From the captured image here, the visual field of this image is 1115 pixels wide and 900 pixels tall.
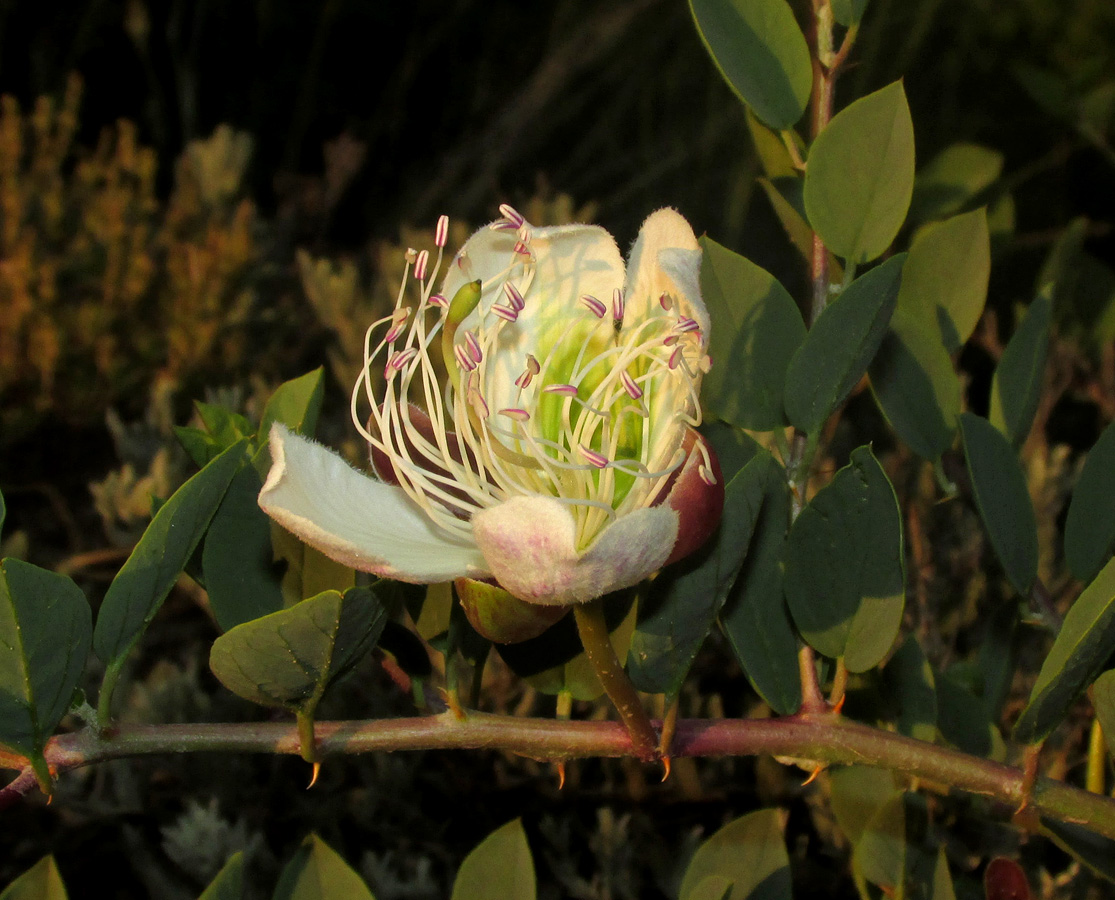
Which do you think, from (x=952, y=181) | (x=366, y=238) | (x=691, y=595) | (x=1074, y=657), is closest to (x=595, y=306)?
(x=691, y=595)

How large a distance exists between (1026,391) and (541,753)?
35 cm

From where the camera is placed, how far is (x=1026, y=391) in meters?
0.61

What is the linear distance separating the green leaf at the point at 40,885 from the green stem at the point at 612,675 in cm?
26

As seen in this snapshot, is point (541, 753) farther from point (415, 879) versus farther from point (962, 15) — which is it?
point (962, 15)

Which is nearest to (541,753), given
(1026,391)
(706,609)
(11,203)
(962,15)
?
(706,609)

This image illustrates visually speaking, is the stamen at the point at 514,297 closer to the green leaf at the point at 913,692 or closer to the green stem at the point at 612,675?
the green stem at the point at 612,675

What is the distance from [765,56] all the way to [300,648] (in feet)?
1.28

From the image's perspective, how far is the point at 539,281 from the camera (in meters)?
0.53

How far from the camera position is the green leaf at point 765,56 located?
0.57 metres

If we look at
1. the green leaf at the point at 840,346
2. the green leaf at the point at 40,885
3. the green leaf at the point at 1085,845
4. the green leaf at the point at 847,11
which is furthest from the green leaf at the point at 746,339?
the green leaf at the point at 40,885

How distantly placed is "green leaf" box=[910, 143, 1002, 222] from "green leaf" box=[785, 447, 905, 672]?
526 millimetres

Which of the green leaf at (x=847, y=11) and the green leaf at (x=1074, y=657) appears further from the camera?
the green leaf at (x=847, y=11)

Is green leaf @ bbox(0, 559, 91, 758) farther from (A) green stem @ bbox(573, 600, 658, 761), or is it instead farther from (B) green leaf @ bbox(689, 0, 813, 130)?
(B) green leaf @ bbox(689, 0, 813, 130)

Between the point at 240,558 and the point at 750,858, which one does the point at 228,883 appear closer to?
the point at 240,558
